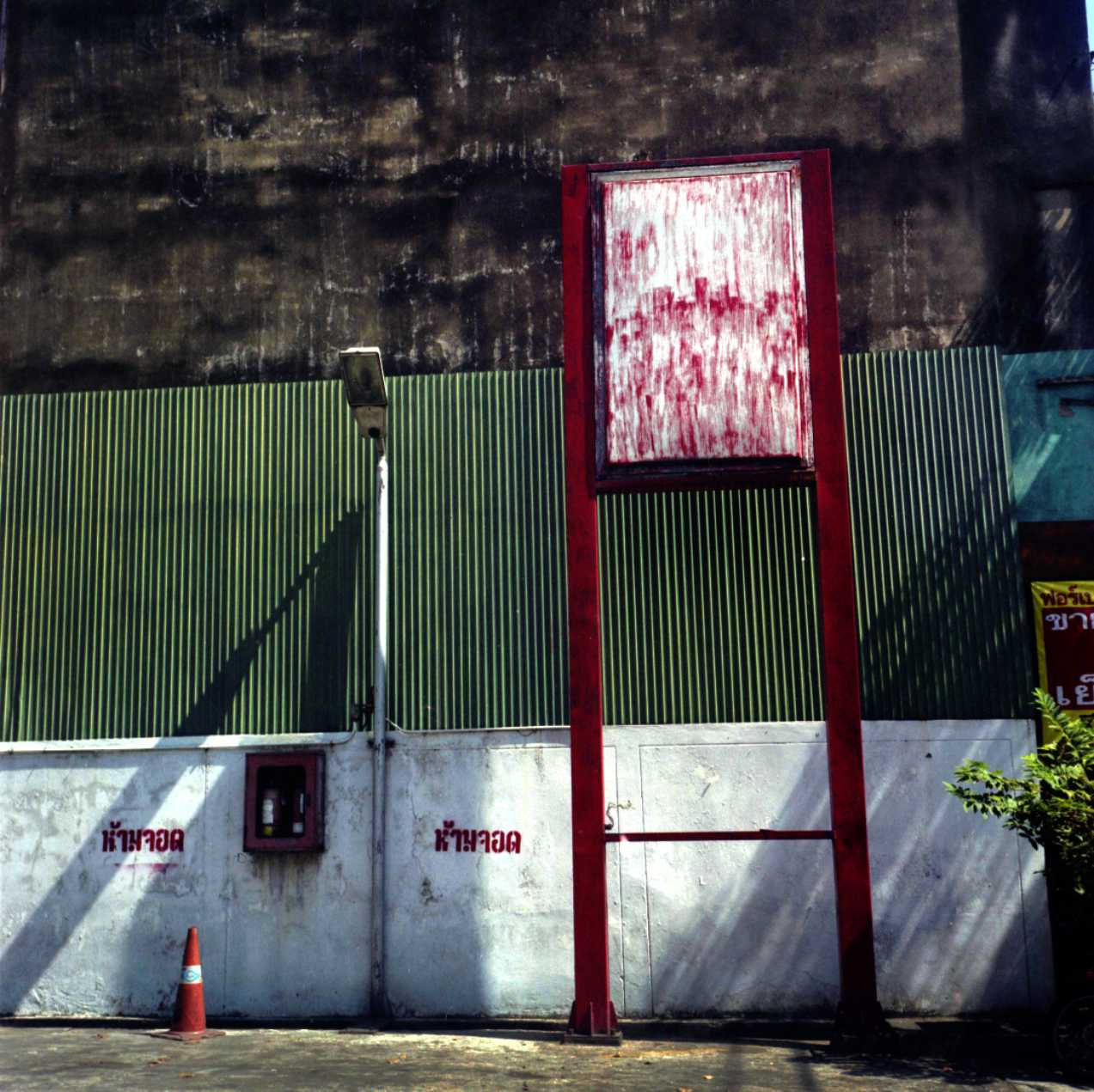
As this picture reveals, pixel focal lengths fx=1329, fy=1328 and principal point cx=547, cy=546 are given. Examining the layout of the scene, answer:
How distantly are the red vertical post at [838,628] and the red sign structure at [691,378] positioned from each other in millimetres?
17

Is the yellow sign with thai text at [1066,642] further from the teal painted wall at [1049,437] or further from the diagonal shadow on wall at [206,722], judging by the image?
the diagonal shadow on wall at [206,722]

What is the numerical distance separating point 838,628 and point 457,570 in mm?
4523

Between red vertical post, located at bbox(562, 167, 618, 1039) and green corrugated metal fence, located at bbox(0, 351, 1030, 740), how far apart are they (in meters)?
1.99

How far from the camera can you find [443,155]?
1616 centimetres

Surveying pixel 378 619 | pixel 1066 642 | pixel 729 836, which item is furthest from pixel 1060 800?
pixel 378 619

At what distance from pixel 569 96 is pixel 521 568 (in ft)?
19.6

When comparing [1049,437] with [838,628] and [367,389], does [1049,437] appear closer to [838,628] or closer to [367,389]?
[838,628]

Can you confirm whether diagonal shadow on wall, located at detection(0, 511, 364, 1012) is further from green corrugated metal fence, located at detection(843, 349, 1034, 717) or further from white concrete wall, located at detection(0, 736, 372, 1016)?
green corrugated metal fence, located at detection(843, 349, 1034, 717)

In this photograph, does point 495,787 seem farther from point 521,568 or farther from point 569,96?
point 569,96

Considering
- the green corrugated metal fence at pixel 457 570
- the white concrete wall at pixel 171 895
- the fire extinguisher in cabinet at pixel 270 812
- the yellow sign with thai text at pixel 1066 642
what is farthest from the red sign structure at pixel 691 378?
the fire extinguisher in cabinet at pixel 270 812

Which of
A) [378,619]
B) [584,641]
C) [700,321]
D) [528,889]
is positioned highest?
[700,321]

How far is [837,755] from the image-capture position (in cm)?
1181

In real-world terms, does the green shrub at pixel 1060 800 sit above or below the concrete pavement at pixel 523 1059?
above

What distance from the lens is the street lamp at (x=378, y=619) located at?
1308 centimetres
